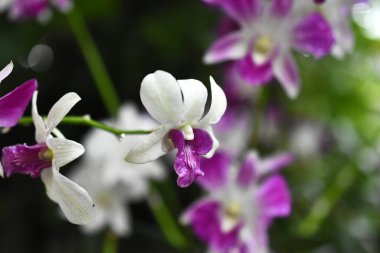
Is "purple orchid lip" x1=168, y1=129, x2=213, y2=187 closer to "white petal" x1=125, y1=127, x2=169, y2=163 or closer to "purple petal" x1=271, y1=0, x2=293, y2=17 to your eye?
"white petal" x1=125, y1=127, x2=169, y2=163

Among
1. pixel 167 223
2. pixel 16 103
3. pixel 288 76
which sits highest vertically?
pixel 16 103

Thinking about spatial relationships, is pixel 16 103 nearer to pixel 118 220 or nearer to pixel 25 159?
pixel 25 159

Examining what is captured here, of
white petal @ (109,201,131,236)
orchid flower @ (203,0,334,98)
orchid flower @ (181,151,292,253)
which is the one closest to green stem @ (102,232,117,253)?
white petal @ (109,201,131,236)

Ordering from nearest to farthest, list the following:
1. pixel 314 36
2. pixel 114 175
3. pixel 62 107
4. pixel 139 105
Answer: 1. pixel 62 107
2. pixel 314 36
3. pixel 114 175
4. pixel 139 105

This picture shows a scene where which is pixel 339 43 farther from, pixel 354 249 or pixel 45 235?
pixel 45 235

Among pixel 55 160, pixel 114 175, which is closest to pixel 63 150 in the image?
pixel 55 160
